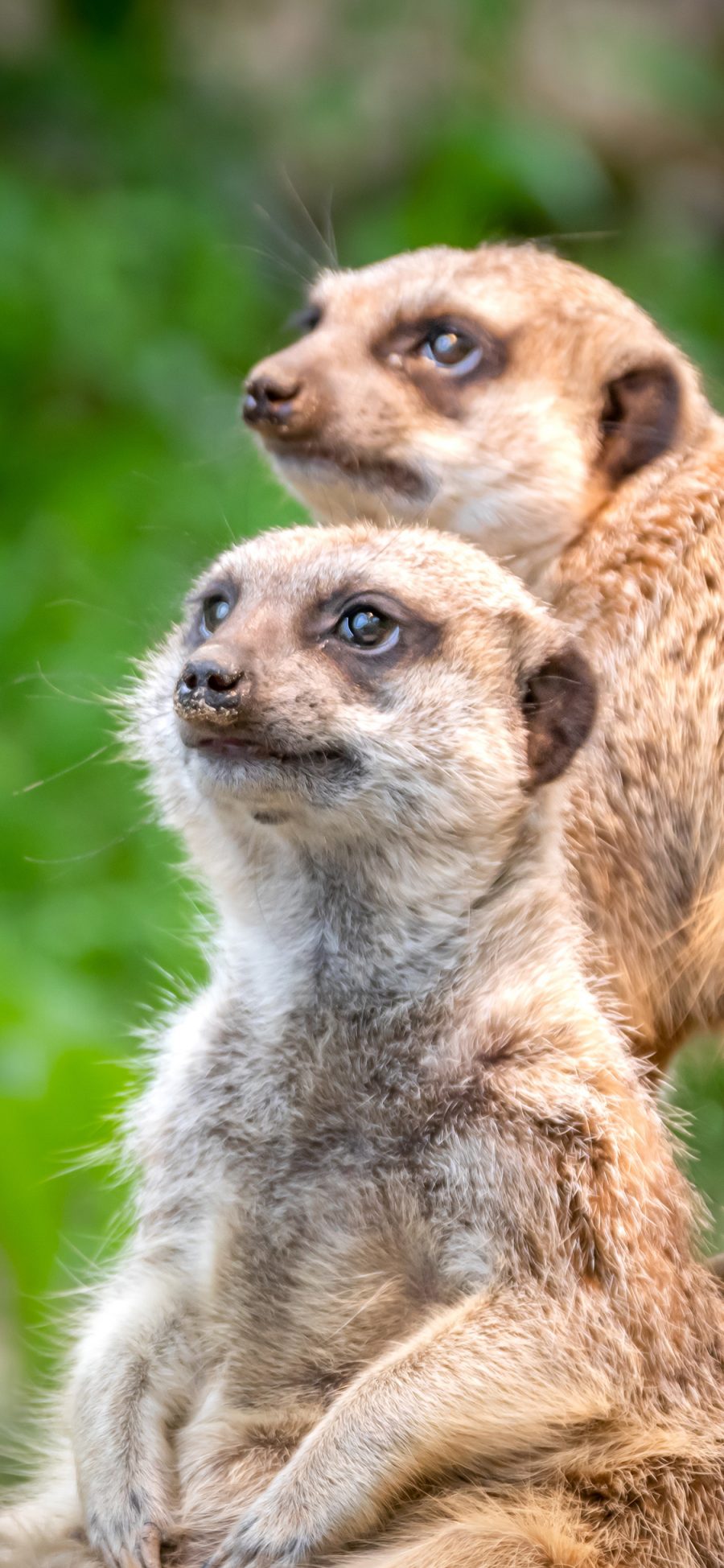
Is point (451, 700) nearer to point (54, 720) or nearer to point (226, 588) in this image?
point (226, 588)

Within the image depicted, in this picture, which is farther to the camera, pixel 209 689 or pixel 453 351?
pixel 453 351

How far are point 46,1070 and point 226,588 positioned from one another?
1.45m

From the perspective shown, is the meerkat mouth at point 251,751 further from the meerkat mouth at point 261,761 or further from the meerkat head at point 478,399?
the meerkat head at point 478,399

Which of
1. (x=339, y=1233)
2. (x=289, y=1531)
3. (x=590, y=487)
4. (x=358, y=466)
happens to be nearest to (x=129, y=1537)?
(x=289, y=1531)

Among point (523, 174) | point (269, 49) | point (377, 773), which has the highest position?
point (269, 49)

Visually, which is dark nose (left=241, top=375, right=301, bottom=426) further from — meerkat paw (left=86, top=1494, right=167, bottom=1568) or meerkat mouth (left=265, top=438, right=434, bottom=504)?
meerkat paw (left=86, top=1494, right=167, bottom=1568)

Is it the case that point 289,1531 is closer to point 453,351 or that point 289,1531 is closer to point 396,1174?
point 396,1174

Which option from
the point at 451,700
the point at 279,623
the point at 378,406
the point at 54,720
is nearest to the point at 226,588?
the point at 279,623

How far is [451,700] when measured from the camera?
215 cm

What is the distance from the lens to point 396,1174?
2.01m

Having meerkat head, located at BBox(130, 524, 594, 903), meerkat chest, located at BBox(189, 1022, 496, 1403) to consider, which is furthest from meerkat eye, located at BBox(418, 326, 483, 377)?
meerkat chest, located at BBox(189, 1022, 496, 1403)

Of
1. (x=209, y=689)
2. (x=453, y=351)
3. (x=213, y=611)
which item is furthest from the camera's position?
(x=453, y=351)

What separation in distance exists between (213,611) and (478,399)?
2.38 ft

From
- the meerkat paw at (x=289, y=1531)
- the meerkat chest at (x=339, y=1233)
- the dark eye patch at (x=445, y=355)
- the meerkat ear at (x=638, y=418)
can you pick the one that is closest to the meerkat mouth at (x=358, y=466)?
the dark eye patch at (x=445, y=355)
